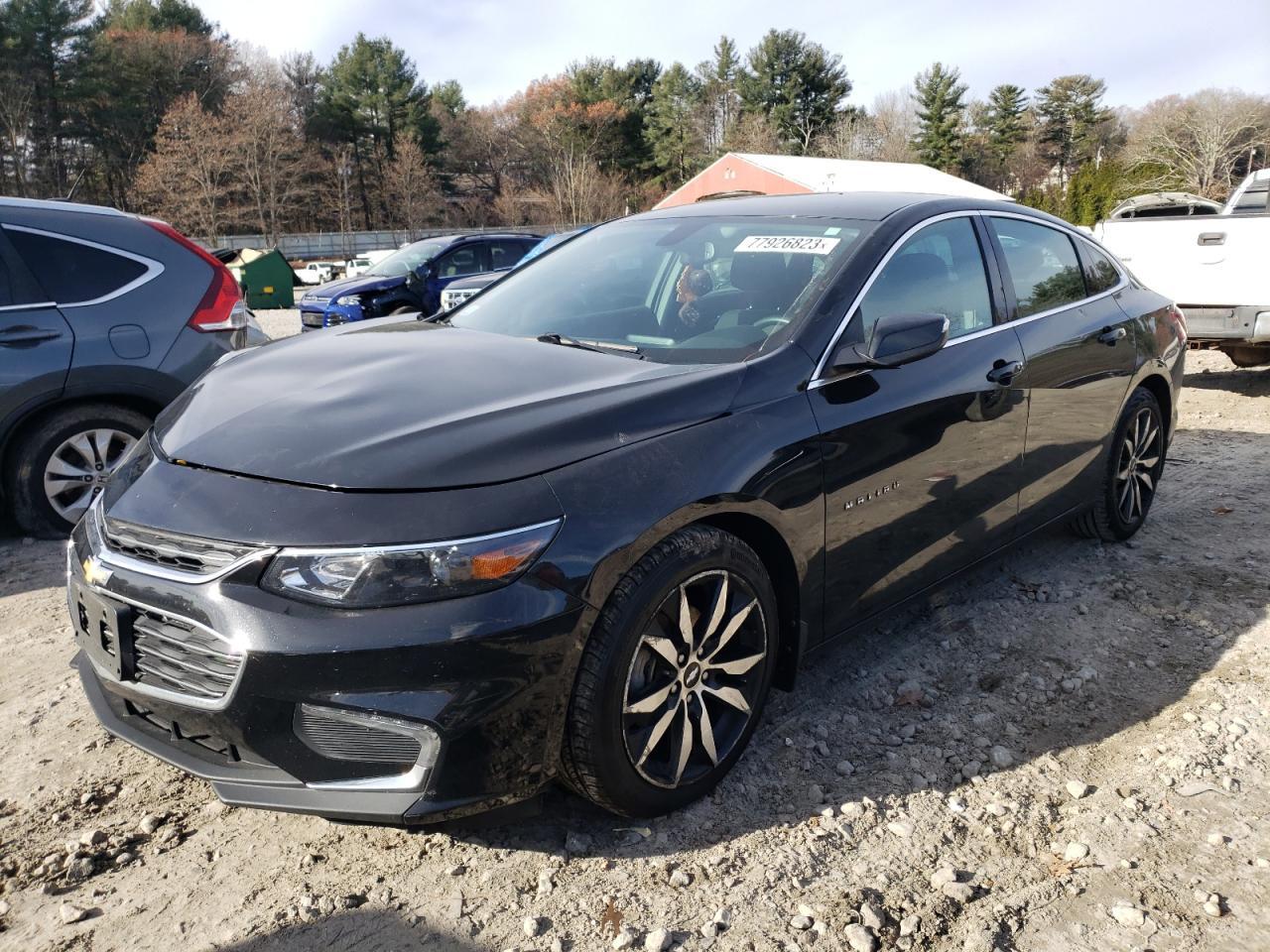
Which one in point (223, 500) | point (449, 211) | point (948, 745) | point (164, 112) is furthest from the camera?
point (449, 211)

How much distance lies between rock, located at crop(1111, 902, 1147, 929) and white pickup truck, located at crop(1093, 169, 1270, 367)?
6654 mm

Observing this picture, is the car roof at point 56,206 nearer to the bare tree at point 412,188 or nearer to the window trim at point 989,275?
the window trim at point 989,275

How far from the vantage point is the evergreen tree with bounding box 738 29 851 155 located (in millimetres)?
72125

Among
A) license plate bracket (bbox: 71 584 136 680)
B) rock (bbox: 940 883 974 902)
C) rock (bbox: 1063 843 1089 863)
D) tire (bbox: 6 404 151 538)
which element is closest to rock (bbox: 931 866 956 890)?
rock (bbox: 940 883 974 902)

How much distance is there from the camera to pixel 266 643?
2.11 m

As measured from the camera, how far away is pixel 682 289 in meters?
3.40

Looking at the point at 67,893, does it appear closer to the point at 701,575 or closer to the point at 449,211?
the point at 701,575

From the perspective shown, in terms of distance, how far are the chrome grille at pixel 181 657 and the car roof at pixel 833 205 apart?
2467mm

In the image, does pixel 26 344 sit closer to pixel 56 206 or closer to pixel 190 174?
pixel 56 206

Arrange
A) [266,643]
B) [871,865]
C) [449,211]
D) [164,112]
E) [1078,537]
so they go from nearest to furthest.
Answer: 1. [266,643]
2. [871,865]
3. [1078,537]
4. [164,112]
5. [449,211]

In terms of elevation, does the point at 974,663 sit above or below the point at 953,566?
below

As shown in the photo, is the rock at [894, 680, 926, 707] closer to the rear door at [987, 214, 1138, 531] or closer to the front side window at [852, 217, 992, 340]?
the rear door at [987, 214, 1138, 531]

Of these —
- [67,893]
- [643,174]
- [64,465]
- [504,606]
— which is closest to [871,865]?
[504,606]

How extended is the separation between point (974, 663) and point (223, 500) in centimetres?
276
